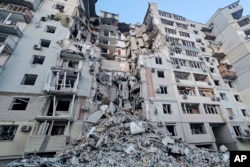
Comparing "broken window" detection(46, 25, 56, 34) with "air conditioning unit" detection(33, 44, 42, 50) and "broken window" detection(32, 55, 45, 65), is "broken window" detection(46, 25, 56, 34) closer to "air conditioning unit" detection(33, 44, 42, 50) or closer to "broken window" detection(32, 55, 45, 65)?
"air conditioning unit" detection(33, 44, 42, 50)

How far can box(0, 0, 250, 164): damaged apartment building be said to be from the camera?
13734 millimetres

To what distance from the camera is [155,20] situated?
29094mm

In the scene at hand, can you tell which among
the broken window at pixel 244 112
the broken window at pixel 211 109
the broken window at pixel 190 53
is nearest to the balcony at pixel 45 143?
the broken window at pixel 211 109

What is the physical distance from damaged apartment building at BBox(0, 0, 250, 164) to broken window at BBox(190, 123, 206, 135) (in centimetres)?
14

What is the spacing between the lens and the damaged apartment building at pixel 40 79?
1249cm

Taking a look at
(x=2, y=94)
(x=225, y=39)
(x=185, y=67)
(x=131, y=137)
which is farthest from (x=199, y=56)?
(x=2, y=94)

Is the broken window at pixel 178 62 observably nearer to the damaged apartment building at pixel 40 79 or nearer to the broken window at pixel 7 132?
the damaged apartment building at pixel 40 79

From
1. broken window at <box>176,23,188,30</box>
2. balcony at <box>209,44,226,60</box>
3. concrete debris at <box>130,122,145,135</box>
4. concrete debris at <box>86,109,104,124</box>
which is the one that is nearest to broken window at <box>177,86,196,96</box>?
concrete debris at <box>130,122,145,135</box>

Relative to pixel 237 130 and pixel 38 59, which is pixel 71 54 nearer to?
pixel 38 59

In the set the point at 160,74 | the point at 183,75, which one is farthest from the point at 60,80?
the point at 183,75

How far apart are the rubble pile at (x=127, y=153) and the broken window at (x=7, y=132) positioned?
5092mm

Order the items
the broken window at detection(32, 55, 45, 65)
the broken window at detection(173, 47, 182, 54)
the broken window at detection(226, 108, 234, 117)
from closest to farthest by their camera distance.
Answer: the broken window at detection(32, 55, 45, 65) → the broken window at detection(226, 108, 234, 117) → the broken window at detection(173, 47, 182, 54)

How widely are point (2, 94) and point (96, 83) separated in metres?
9.40

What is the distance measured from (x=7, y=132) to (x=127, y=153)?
35.9ft
